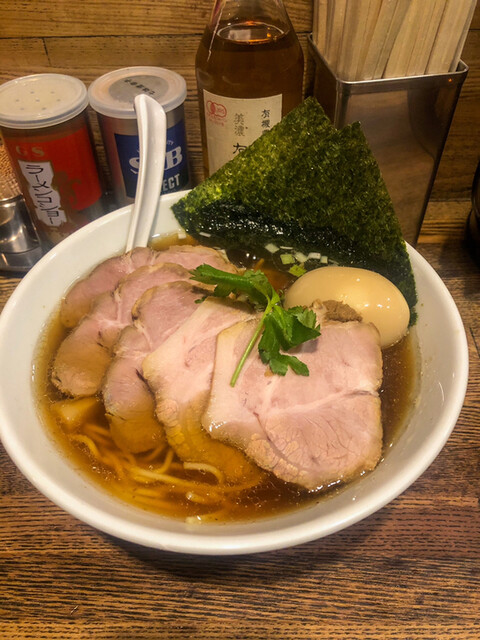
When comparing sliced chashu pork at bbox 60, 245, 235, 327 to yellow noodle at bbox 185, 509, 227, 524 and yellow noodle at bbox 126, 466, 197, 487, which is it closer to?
yellow noodle at bbox 126, 466, 197, 487

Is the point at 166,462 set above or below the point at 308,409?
below

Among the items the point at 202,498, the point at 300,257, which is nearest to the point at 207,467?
the point at 202,498

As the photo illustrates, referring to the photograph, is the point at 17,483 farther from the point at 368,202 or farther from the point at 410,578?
the point at 368,202

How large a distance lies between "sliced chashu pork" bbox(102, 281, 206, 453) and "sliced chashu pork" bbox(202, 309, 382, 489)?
0.43 feet

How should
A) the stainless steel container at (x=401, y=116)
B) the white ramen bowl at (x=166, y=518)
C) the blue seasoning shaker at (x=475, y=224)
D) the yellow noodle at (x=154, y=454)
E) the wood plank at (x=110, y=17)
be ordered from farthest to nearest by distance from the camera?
the blue seasoning shaker at (x=475, y=224), the wood plank at (x=110, y=17), the stainless steel container at (x=401, y=116), the yellow noodle at (x=154, y=454), the white ramen bowl at (x=166, y=518)

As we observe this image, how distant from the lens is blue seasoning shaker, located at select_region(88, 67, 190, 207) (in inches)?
54.6

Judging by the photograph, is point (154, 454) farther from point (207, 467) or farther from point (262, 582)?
point (262, 582)

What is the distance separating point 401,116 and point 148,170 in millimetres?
725

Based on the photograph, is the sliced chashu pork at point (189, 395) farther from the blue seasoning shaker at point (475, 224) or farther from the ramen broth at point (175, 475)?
the blue seasoning shaker at point (475, 224)

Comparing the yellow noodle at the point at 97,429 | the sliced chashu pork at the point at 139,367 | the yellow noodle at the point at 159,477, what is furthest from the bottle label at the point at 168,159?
the yellow noodle at the point at 159,477

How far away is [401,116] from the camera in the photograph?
1.37 meters

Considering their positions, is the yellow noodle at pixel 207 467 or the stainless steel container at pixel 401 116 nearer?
the yellow noodle at pixel 207 467

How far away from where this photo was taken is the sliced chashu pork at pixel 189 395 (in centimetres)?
94

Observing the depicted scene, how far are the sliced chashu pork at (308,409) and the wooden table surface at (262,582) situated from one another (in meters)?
0.22
